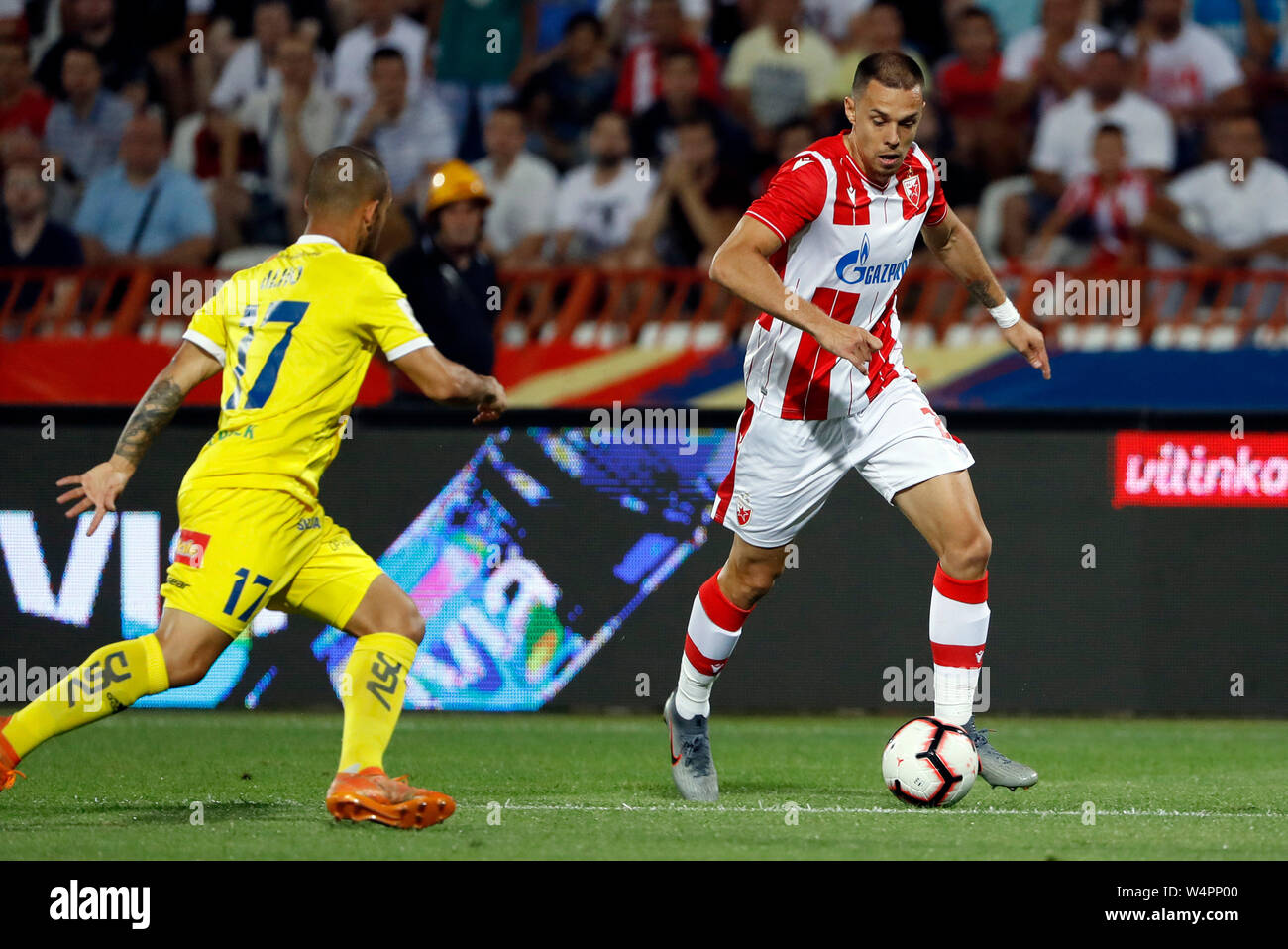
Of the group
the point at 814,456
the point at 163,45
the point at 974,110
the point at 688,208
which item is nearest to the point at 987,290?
the point at 814,456

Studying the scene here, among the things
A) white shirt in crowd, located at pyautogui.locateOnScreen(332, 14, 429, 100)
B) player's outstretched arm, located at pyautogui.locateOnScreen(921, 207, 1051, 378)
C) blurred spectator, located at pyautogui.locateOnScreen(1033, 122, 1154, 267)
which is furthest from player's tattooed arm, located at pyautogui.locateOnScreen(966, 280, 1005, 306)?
white shirt in crowd, located at pyautogui.locateOnScreen(332, 14, 429, 100)

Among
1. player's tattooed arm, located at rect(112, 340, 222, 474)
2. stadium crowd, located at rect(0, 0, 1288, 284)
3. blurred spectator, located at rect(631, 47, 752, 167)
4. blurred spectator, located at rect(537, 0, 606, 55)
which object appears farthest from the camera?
blurred spectator, located at rect(537, 0, 606, 55)

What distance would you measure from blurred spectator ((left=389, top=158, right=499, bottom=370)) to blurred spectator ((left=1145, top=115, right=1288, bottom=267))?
14.4 ft

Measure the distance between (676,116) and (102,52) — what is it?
13.4ft

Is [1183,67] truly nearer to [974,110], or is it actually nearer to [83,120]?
[974,110]

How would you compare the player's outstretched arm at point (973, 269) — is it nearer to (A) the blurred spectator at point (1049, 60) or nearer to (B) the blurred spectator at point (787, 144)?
(B) the blurred spectator at point (787, 144)

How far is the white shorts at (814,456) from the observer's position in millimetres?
5574

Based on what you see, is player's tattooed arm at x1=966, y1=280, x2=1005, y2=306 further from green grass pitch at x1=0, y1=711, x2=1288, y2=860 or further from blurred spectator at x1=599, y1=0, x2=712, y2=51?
blurred spectator at x1=599, y1=0, x2=712, y2=51

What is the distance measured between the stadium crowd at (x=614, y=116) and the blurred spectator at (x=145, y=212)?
0.05ft

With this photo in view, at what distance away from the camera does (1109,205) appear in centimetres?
1062

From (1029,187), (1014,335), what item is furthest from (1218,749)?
(1029,187)

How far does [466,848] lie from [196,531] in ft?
3.83

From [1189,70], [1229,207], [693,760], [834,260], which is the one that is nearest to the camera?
[834,260]

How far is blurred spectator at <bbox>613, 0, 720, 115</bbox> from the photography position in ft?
38.3
